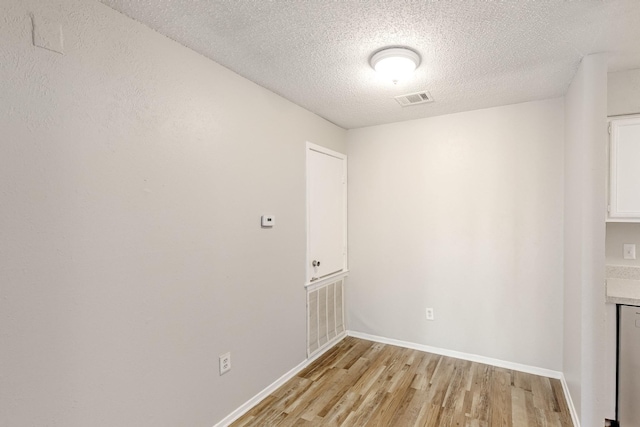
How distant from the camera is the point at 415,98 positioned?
2789mm

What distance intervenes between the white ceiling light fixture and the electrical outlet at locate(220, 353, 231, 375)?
2.19 metres

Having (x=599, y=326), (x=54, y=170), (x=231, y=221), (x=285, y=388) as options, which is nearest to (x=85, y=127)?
(x=54, y=170)

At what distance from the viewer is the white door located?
314 centimetres

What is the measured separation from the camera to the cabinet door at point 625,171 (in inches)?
86.3

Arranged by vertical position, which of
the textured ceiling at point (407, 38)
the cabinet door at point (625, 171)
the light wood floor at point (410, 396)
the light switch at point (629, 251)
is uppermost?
the textured ceiling at point (407, 38)

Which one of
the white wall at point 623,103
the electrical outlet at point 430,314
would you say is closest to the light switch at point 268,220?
the electrical outlet at point 430,314

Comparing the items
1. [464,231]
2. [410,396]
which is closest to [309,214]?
[464,231]

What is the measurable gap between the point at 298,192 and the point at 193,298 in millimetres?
1344

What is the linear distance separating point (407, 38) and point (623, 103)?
170cm

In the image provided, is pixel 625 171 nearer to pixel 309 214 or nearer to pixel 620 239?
pixel 620 239

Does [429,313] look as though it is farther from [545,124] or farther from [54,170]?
[54,170]

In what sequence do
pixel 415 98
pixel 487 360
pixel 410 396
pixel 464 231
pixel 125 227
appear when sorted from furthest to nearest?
pixel 464 231 < pixel 487 360 < pixel 415 98 < pixel 410 396 < pixel 125 227

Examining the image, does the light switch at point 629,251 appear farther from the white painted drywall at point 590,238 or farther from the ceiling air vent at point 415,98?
the ceiling air vent at point 415,98

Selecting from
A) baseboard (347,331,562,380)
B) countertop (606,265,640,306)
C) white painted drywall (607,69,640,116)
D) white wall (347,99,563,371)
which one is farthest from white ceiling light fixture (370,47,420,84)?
baseboard (347,331,562,380)
